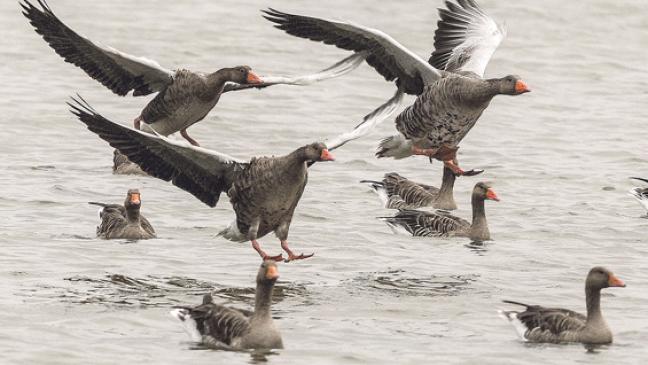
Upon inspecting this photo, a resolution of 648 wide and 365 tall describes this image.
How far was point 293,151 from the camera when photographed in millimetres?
15961

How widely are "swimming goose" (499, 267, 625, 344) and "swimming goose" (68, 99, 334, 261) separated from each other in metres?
2.48

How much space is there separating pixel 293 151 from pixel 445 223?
309 cm

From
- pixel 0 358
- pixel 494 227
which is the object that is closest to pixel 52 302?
pixel 0 358

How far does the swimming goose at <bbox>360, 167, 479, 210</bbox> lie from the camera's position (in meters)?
19.8

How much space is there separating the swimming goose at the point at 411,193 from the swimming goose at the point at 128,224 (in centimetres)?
401

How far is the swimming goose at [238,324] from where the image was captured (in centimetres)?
1159

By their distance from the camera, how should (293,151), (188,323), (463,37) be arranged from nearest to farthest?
(188,323) → (293,151) → (463,37)

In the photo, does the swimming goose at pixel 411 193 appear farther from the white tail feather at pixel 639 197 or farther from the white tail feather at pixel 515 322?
the white tail feather at pixel 515 322

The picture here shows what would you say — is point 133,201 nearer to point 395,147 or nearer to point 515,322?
point 395,147

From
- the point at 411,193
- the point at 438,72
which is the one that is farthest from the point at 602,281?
the point at 411,193

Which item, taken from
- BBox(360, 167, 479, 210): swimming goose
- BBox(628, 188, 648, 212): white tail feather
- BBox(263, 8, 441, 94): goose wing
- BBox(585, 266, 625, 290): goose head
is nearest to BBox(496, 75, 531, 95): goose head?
BBox(263, 8, 441, 94): goose wing

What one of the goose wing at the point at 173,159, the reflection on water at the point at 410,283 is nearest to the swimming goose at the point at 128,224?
the goose wing at the point at 173,159

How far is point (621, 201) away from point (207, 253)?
7001 mm

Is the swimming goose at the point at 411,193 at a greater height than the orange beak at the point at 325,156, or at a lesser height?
lesser
